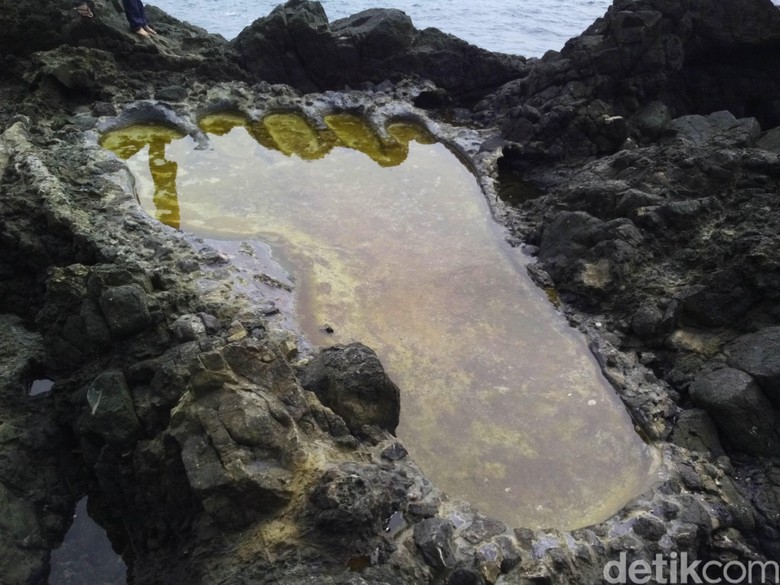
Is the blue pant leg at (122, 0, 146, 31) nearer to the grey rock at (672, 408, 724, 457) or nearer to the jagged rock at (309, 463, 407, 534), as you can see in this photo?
the jagged rock at (309, 463, 407, 534)

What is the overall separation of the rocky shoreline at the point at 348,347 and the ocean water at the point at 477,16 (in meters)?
8.66

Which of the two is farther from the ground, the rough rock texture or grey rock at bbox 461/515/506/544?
the rough rock texture

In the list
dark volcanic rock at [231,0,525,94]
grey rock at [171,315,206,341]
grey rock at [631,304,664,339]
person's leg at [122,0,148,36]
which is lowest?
grey rock at [631,304,664,339]

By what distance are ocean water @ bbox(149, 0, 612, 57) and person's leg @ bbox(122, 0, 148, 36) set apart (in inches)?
314

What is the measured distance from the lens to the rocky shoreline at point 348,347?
4113 mm

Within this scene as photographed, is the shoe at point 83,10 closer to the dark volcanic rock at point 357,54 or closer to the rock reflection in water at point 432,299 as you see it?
the rock reflection in water at point 432,299

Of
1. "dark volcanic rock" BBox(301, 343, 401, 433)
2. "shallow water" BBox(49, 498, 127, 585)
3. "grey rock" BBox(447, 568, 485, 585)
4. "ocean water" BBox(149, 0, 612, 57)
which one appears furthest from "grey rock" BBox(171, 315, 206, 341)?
"ocean water" BBox(149, 0, 612, 57)

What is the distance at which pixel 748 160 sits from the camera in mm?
6918

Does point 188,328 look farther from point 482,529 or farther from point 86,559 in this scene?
point 482,529

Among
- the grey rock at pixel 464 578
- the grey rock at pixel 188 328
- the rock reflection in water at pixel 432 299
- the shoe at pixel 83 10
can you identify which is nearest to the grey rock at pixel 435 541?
the grey rock at pixel 464 578

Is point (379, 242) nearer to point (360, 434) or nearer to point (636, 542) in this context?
point (360, 434)

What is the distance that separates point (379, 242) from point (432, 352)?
175cm

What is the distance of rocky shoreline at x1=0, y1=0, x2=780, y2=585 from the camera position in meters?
4.11

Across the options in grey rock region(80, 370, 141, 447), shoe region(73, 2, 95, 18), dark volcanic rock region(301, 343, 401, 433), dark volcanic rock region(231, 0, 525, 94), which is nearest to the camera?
grey rock region(80, 370, 141, 447)
